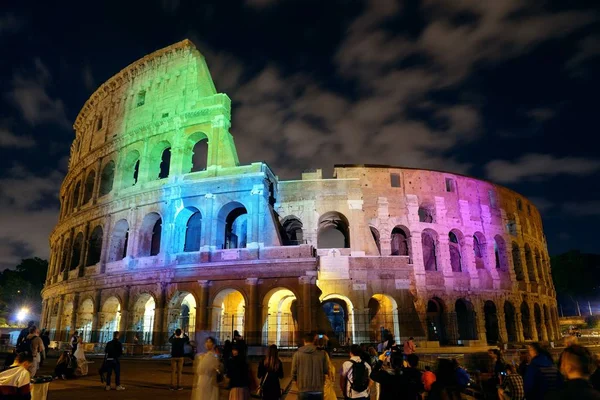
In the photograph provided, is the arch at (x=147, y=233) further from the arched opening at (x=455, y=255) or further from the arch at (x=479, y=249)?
the arch at (x=479, y=249)

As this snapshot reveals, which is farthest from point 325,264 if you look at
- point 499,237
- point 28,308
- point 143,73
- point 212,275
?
point 28,308

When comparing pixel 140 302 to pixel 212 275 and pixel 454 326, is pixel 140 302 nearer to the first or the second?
pixel 212 275

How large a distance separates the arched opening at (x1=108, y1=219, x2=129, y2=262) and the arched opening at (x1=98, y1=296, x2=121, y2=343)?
2.68 metres

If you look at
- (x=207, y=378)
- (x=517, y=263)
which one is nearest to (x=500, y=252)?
(x=517, y=263)

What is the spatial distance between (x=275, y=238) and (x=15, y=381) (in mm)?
16839

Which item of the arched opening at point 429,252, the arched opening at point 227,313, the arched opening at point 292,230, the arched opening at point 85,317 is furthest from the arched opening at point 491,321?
the arched opening at point 85,317

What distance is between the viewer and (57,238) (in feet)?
108

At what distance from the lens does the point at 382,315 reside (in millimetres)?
25172

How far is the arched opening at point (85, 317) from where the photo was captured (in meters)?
26.1

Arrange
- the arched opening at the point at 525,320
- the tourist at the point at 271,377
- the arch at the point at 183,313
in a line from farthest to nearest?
the arched opening at the point at 525,320 < the arch at the point at 183,313 < the tourist at the point at 271,377

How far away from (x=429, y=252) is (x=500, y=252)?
20.4ft

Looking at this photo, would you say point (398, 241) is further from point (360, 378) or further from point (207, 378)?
point (207, 378)

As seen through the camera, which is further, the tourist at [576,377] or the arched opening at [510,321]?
the arched opening at [510,321]

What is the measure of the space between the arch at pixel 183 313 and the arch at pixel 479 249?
20233mm
